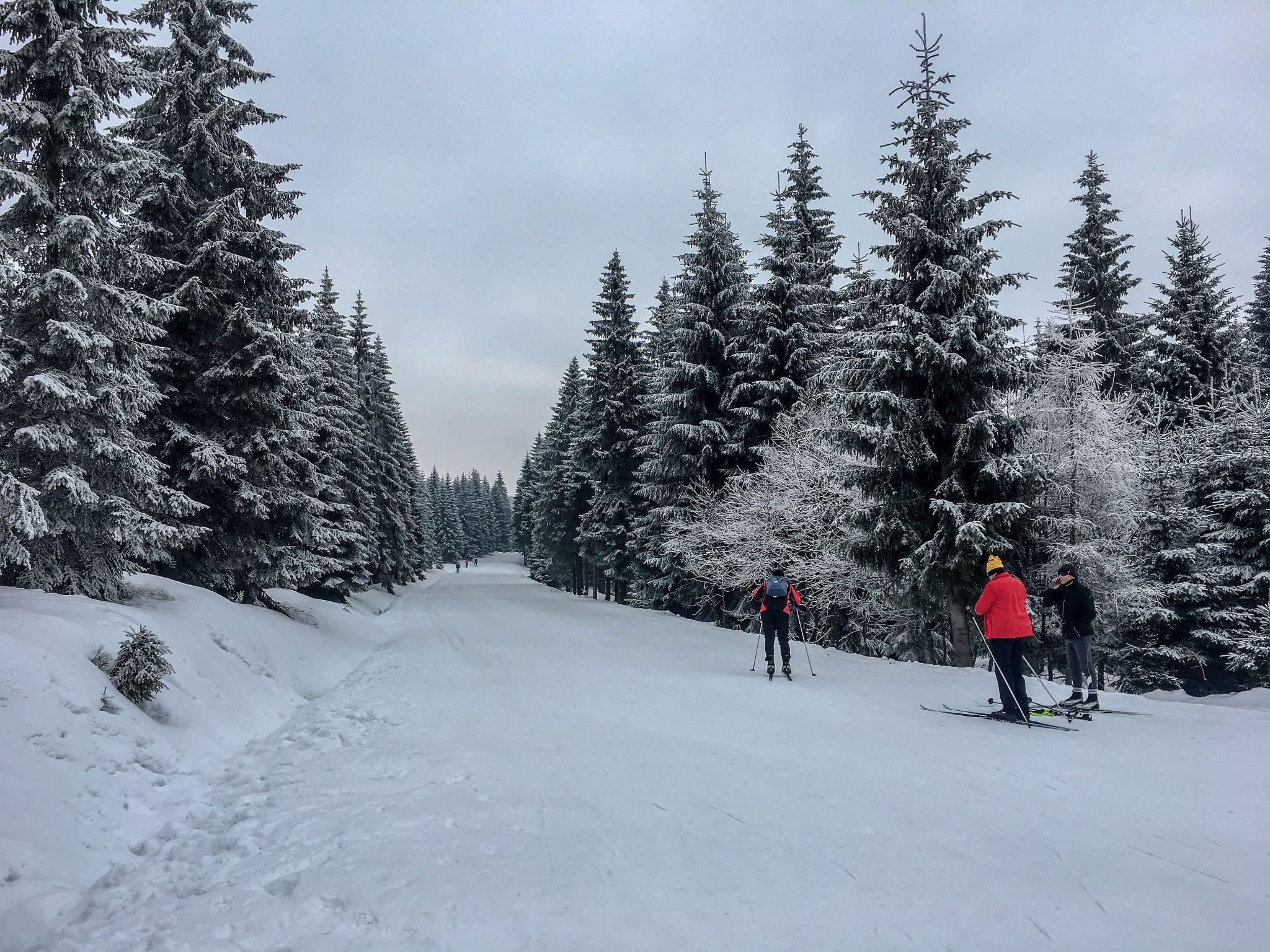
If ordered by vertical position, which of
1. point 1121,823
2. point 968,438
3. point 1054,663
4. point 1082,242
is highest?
point 1082,242

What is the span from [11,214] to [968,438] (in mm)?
15020

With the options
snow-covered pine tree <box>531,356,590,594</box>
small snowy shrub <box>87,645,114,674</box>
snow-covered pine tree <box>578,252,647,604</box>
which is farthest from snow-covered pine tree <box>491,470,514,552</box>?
small snowy shrub <box>87,645,114,674</box>

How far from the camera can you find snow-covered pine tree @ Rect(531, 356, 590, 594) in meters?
38.9

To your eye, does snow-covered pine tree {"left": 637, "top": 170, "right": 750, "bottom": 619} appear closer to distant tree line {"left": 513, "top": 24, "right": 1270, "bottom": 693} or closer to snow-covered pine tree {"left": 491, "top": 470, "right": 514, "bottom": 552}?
distant tree line {"left": 513, "top": 24, "right": 1270, "bottom": 693}

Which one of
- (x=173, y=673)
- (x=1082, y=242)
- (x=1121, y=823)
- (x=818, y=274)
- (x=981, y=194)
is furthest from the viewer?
(x=1082, y=242)

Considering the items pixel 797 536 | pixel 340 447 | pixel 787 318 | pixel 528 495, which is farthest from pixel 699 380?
pixel 528 495

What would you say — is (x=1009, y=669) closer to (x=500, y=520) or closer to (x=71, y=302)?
(x=71, y=302)

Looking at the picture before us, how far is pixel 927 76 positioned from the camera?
1359 cm

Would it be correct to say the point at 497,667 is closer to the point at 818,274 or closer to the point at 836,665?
the point at 836,665

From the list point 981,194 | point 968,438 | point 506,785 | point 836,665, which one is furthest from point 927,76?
point 506,785

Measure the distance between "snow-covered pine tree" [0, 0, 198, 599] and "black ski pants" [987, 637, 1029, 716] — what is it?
11.2 metres

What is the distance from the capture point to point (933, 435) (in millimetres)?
13156

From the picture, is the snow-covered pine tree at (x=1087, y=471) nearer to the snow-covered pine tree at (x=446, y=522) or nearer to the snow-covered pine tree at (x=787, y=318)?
the snow-covered pine tree at (x=787, y=318)

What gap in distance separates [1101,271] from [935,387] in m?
18.1
